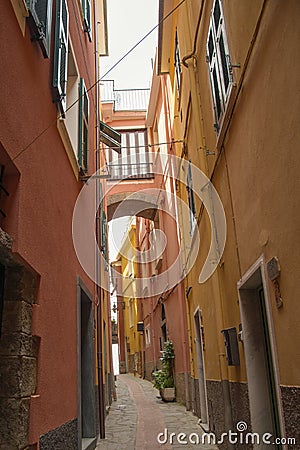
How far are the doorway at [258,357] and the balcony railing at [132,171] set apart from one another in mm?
13903

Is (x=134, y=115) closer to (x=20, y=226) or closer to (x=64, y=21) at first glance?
(x=64, y=21)

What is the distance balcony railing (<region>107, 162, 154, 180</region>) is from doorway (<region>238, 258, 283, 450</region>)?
547 inches

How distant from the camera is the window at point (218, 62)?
5652 millimetres

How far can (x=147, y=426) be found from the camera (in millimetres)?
9609

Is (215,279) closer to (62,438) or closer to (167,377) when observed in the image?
(62,438)

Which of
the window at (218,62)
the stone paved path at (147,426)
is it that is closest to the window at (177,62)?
the window at (218,62)

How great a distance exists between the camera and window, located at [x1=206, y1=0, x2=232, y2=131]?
565 cm

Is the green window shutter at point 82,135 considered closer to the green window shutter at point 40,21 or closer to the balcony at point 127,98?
the green window shutter at point 40,21

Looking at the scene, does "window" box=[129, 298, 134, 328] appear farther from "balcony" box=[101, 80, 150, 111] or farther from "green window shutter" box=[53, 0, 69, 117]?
"green window shutter" box=[53, 0, 69, 117]

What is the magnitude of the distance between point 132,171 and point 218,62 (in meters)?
13.2

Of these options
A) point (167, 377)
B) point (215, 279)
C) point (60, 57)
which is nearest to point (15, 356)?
point (60, 57)

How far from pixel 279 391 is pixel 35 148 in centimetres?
297

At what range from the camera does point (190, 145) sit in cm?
945

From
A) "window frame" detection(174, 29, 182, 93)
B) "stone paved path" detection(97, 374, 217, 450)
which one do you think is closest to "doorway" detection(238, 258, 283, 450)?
"stone paved path" detection(97, 374, 217, 450)
